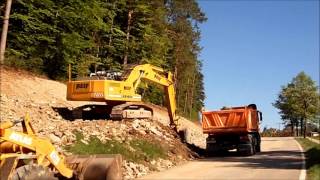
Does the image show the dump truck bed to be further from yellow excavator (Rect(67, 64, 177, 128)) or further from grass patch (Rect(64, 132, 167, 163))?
grass patch (Rect(64, 132, 167, 163))

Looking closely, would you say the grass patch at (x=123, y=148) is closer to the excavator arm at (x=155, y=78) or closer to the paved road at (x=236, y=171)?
the paved road at (x=236, y=171)

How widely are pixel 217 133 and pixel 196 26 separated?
44.2 m

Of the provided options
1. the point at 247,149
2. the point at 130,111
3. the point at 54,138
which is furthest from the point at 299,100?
the point at 54,138

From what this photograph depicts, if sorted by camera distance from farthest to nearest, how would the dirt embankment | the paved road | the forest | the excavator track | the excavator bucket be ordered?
the forest → the excavator track → the dirt embankment → the paved road → the excavator bucket

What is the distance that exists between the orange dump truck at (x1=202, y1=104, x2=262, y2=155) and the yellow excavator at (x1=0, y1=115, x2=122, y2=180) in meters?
15.7

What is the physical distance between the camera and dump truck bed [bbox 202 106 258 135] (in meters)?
29.2

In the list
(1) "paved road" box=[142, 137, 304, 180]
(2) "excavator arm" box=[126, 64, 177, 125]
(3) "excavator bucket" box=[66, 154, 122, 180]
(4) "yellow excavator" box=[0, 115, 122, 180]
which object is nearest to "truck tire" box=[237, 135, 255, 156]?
(2) "excavator arm" box=[126, 64, 177, 125]

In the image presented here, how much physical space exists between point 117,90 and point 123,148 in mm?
4457

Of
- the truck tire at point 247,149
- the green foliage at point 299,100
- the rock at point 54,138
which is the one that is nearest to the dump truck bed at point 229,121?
the truck tire at point 247,149

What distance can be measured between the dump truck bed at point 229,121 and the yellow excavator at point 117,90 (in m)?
3.96

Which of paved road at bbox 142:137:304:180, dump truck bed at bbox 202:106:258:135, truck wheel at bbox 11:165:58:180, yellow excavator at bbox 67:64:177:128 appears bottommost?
paved road at bbox 142:137:304:180

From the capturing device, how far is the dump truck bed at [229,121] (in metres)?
29.2

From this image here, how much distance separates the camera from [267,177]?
17.7 m

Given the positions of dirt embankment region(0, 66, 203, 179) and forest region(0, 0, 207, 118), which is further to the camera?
forest region(0, 0, 207, 118)
